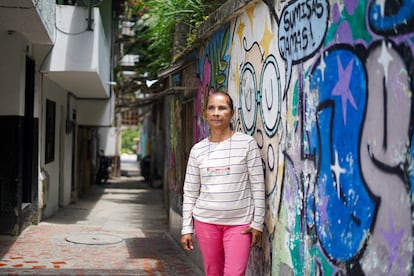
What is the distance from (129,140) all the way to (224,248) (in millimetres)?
55065

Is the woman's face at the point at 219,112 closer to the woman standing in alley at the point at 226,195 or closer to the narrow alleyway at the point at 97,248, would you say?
A: the woman standing in alley at the point at 226,195

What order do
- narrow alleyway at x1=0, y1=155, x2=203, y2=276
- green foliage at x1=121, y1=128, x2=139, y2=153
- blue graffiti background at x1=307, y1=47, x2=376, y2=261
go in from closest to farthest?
blue graffiti background at x1=307, y1=47, x2=376, y2=261 < narrow alleyway at x1=0, y1=155, x2=203, y2=276 < green foliage at x1=121, y1=128, x2=139, y2=153

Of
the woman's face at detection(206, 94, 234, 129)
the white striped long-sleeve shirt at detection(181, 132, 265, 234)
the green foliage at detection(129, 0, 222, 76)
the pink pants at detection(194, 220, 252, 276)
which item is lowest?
the pink pants at detection(194, 220, 252, 276)

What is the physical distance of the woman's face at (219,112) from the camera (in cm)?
395

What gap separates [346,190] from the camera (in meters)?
2.81

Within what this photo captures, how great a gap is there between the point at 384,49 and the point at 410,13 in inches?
9.7

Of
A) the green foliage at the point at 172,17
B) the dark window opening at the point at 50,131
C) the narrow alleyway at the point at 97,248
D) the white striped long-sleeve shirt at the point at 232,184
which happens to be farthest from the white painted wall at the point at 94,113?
the white striped long-sleeve shirt at the point at 232,184

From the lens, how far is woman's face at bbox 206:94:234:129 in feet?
13.0

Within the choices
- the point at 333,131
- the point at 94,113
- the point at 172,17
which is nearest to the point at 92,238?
the point at 172,17

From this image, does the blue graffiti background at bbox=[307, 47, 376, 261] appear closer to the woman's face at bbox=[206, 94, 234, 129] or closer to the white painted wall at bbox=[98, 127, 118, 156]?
the woman's face at bbox=[206, 94, 234, 129]

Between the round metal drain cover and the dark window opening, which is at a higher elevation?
the dark window opening

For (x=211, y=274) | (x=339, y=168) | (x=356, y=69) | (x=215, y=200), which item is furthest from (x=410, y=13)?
(x=211, y=274)

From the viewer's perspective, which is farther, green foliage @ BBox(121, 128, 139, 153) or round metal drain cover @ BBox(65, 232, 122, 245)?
green foliage @ BBox(121, 128, 139, 153)

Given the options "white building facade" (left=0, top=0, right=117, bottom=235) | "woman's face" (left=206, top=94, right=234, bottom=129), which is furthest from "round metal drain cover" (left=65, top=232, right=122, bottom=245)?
"woman's face" (left=206, top=94, right=234, bottom=129)
